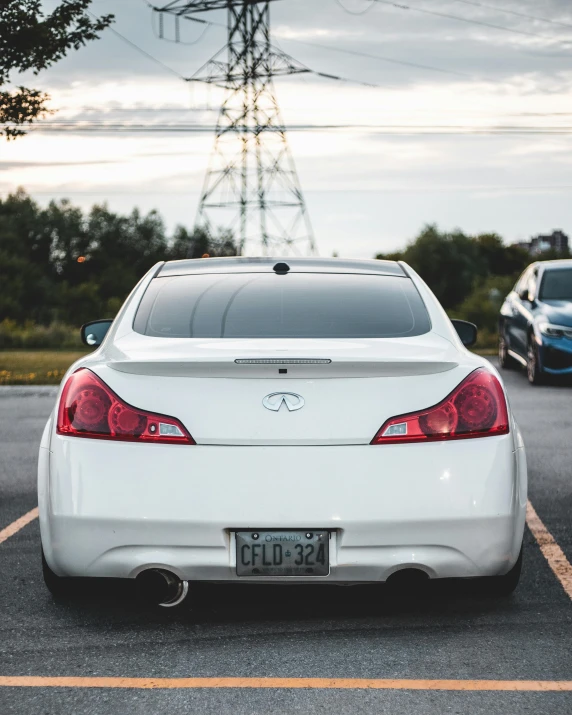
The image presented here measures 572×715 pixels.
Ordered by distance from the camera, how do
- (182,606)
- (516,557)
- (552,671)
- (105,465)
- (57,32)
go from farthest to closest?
1. (57,32)
2. (182,606)
3. (516,557)
4. (105,465)
5. (552,671)

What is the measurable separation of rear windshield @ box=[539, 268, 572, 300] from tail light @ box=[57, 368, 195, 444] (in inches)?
465

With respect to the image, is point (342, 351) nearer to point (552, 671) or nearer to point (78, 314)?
point (552, 671)

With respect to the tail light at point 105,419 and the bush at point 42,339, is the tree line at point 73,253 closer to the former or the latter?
the bush at point 42,339

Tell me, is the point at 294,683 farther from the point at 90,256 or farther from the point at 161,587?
the point at 90,256

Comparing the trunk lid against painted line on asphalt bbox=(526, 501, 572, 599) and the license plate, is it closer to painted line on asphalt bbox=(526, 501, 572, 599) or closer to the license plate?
the license plate

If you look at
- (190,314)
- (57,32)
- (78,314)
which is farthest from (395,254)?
(190,314)

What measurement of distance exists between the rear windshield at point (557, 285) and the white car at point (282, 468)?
37.0 ft

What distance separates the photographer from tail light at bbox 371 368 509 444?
13.0 ft

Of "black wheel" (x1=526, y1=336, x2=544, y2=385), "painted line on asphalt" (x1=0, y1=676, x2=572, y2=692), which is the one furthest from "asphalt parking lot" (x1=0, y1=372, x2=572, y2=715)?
"black wheel" (x1=526, y1=336, x2=544, y2=385)

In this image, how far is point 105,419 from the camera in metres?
4.04

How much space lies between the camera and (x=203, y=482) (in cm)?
390

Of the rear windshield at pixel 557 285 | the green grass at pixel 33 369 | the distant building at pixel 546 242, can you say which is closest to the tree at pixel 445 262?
the distant building at pixel 546 242

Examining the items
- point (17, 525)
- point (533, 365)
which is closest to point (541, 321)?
point (533, 365)

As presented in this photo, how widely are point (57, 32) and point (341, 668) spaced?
1502 cm
